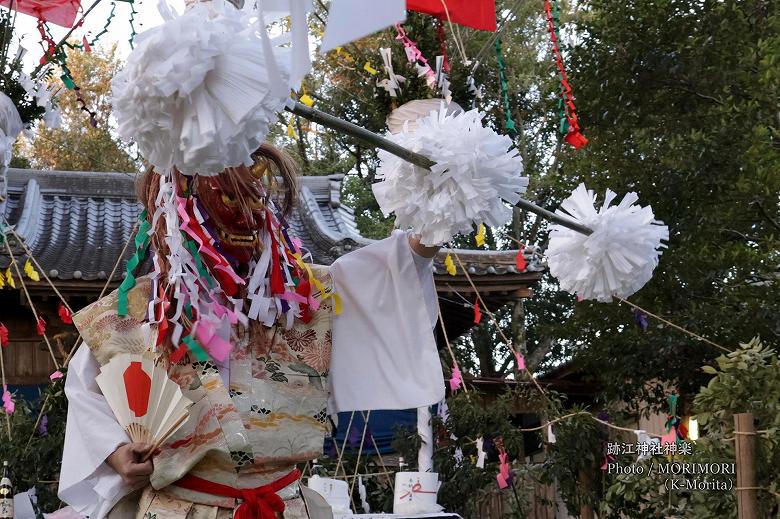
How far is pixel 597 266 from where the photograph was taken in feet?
8.89

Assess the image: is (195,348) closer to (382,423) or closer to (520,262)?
A: (520,262)

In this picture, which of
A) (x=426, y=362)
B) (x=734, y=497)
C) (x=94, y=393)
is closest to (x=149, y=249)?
(x=94, y=393)

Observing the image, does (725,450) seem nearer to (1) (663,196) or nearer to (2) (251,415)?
(2) (251,415)

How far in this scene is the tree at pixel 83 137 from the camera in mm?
15695

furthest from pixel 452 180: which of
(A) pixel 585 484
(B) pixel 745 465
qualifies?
(A) pixel 585 484

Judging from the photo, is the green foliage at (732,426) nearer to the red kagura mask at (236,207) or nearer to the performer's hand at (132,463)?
the red kagura mask at (236,207)

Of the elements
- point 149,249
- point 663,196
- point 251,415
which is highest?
point 663,196

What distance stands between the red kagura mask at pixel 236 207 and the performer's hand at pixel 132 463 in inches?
18.6

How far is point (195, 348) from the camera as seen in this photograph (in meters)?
2.17

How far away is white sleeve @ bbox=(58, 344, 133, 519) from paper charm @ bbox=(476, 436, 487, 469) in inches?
180

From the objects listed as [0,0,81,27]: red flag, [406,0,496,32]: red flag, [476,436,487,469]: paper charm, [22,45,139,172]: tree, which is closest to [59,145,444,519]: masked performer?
[406,0,496,32]: red flag

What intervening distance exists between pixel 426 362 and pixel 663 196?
4.69 meters

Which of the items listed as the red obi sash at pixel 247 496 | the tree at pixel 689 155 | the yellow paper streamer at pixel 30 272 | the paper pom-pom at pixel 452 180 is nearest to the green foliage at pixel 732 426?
the tree at pixel 689 155

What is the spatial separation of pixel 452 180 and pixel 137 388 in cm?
77
